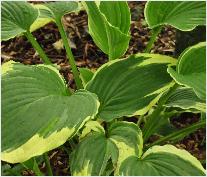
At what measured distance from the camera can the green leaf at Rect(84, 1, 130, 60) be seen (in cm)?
141

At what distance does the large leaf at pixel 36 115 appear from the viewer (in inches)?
44.9

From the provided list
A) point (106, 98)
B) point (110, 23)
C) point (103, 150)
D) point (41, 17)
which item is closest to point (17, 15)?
point (41, 17)

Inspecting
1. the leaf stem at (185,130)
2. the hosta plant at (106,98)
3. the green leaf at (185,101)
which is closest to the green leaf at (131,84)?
the hosta plant at (106,98)

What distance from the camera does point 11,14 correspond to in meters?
1.51

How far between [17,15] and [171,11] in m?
0.48

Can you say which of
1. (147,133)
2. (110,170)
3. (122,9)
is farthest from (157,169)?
(122,9)

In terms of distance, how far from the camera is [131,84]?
134 centimetres

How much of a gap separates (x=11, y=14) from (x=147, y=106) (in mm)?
536

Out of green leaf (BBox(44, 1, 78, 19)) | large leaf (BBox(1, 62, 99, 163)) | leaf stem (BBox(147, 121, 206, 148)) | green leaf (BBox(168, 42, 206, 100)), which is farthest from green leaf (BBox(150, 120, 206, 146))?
green leaf (BBox(44, 1, 78, 19))

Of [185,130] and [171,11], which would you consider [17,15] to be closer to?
[171,11]

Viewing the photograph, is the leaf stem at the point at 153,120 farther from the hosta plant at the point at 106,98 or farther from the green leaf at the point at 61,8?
the green leaf at the point at 61,8

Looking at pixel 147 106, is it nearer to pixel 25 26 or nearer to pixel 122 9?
pixel 122 9

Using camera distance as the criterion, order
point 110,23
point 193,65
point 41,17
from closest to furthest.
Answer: point 193,65
point 110,23
point 41,17

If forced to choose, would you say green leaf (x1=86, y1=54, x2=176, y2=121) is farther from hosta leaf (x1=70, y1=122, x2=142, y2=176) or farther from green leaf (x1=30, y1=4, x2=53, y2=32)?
green leaf (x1=30, y1=4, x2=53, y2=32)
